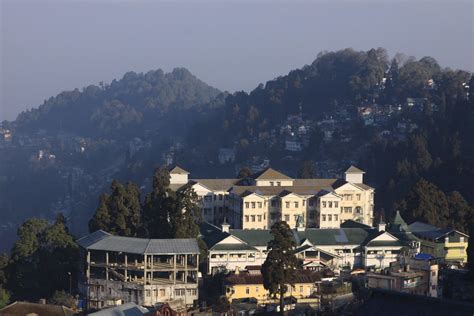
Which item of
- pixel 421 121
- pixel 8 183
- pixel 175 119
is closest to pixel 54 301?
pixel 421 121

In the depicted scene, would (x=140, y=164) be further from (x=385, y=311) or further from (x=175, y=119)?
(x=385, y=311)

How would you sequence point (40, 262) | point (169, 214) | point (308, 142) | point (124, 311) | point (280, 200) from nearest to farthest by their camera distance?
point (124, 311) < point (40, 262) < point (169, 214) < point (280, 200) < point (308, 142)

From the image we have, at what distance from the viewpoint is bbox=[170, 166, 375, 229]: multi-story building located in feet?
139

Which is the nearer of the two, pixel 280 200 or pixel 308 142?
pixel 280 200

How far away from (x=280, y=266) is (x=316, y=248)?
6440 mm

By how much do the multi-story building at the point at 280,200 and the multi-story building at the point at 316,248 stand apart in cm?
187

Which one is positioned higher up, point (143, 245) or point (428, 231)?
point (428, 231)

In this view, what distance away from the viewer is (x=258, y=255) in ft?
123

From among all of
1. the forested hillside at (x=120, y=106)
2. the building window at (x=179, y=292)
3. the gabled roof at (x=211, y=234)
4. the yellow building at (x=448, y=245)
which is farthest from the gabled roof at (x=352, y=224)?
the forested hillside at (x=120, y=106)

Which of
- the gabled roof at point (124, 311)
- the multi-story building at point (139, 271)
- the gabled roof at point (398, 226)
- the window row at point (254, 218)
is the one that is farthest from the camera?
the window row at point (254, 218)

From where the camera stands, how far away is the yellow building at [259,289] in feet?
110

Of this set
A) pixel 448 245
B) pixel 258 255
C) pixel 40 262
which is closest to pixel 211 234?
pixel 258 255

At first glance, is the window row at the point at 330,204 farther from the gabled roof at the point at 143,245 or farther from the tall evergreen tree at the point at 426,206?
the gabled roof at the point at 143,245

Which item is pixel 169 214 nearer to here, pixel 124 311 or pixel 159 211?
pixel 159 211
